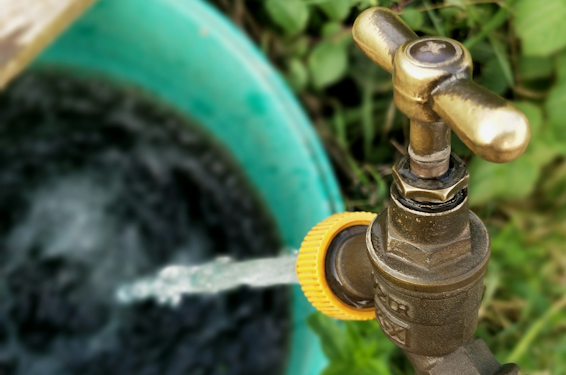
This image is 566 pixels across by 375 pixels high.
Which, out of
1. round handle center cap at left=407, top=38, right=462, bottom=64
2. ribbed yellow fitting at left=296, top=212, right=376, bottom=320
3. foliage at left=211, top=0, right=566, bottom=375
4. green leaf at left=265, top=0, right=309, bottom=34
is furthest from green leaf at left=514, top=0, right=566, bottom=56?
round handle center cap at left=407, top=38, right=462, bottom=64

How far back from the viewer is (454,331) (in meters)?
0.52

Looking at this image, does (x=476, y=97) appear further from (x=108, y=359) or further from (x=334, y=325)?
(x=108, y=359)

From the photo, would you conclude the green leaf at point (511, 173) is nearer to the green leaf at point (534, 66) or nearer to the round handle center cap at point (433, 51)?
the green leaf at point (534, 66)

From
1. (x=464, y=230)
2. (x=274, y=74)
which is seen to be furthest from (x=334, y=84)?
(x=464, y=230)

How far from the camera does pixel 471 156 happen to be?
0.85 meters

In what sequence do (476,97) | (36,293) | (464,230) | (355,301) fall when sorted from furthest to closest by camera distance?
(36,293), (355,301), (464,230), (476,97)

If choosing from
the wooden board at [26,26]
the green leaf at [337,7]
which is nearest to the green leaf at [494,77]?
the green leaf at [337,7]

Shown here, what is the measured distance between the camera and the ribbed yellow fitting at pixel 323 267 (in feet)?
2.04

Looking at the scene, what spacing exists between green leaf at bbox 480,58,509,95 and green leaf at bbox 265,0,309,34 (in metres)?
0.32

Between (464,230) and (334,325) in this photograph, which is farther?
(334,325)

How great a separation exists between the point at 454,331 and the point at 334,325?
0.28m

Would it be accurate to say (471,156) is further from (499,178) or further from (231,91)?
(231,91)

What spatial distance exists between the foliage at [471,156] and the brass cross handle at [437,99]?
Result: 0.30 m

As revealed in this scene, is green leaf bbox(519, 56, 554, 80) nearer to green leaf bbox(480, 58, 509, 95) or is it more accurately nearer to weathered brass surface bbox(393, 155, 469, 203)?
green leaf bbox(480, 58, 509, 95)
